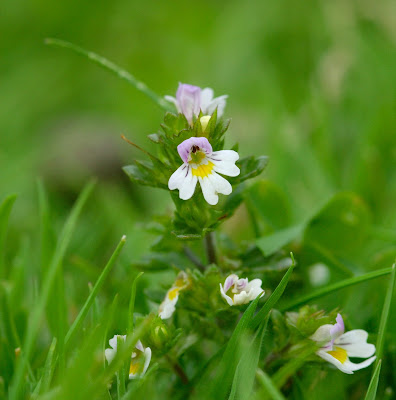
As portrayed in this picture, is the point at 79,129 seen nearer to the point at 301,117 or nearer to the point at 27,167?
the point at 27,167

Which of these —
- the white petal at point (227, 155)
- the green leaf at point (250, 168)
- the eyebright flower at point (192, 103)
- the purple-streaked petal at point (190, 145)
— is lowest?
the green leaf at point (250, 168)

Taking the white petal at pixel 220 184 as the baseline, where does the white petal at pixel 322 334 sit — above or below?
below

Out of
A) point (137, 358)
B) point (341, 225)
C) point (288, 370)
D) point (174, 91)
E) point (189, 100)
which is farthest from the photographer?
point (174, 91)

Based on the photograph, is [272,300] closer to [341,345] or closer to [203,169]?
[341,345]

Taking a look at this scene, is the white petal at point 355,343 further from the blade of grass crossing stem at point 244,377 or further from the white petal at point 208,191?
the white petal at point 208,191

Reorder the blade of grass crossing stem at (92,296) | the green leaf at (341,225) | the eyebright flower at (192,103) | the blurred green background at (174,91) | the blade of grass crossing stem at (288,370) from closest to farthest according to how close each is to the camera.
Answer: the blade of grass crossing stem at (288,370) < the blade of grass crossing stem at (92,296) < the eyebright flower at (192,103) < the green leaf at (341,225) < the blurred green background at (174,91)

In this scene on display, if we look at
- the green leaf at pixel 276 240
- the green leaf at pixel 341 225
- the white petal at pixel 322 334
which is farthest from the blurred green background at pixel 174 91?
the white petal at pixel 322 334

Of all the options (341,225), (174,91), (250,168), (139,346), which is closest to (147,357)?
(139,346)
